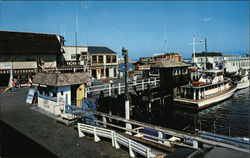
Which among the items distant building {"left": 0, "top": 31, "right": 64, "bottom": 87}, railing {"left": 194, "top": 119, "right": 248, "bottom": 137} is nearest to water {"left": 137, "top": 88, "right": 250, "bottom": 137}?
railing {"left": 194, "top": 119, "right": 248, "bottom": 137}

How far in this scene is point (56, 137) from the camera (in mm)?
10727

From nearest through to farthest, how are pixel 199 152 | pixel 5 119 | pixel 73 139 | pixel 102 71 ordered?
pixel 199 152 → pixel 73 139 → pixel 5 119 → pixel 102 71

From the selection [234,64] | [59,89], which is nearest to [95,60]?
[59,89]

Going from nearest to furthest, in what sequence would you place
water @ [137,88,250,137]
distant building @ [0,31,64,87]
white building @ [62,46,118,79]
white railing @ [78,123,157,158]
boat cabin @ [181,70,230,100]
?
white railing @ [78,123,157,158]
water @ [137,88,250,137]
boat cabin @ [181,70,230,100]
distant building @ [0,31,64,87]
white building @ [62,46,118,79]

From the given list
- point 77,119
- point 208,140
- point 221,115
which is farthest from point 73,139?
point 221,115

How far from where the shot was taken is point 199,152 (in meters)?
5.31

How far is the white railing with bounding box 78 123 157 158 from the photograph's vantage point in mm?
7327

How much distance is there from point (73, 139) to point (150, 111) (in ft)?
52.9

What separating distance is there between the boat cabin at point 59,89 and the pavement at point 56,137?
119 centimetres

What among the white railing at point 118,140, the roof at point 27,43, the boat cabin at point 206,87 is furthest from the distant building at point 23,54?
the boat cabin at point 206,87

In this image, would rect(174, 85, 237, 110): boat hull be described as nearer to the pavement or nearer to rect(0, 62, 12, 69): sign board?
the pavement

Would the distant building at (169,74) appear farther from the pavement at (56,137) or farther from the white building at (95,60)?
the pavement at (56,137)

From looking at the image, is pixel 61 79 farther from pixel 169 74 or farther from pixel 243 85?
pixel 243 85

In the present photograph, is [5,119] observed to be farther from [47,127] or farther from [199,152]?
[199,152]
